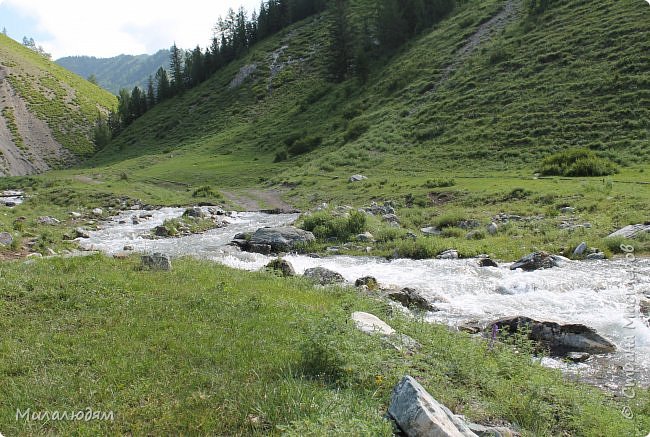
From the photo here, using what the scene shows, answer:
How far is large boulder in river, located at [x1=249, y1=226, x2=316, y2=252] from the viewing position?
24594 mm

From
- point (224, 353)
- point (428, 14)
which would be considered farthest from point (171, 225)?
point (428, 14)

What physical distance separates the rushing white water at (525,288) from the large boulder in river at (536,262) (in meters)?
0.40

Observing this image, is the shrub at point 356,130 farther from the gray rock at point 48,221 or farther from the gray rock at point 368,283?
the gray rock at point 368,283

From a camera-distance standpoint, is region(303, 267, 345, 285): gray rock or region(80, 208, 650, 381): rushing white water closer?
region(80, 208, 650, 381): rushing white water

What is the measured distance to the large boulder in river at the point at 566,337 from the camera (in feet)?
35.0

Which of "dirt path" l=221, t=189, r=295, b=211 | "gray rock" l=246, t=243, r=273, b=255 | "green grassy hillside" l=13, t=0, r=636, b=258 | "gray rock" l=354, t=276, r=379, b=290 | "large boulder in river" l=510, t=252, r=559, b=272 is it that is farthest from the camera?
"dirt path" l=221, t=189, r=295, b=211

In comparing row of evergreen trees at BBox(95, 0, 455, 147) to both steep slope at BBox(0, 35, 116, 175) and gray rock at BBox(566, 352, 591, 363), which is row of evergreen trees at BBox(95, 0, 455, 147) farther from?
gray rock at BBox(566, 352, 591, 363)

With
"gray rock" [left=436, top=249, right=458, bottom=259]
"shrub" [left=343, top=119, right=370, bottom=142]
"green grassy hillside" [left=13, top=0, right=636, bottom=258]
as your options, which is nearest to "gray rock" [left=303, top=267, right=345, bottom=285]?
"gray rock" [left=436, top=249, right=458, bottom=259]

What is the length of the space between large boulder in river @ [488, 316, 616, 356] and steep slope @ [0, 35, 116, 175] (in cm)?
10830

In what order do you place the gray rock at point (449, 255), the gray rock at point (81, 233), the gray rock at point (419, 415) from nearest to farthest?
1. the gray rock at point (419, 415)
2. the gray rock at point (449, 255)
3. the gray rock at point (81, 233)

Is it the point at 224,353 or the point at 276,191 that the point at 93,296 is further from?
the point at 276,191

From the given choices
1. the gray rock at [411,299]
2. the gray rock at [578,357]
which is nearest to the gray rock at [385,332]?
the gray rock at [578,357]

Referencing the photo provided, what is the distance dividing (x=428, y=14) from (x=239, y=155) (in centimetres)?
5123

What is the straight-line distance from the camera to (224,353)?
8.25 m
